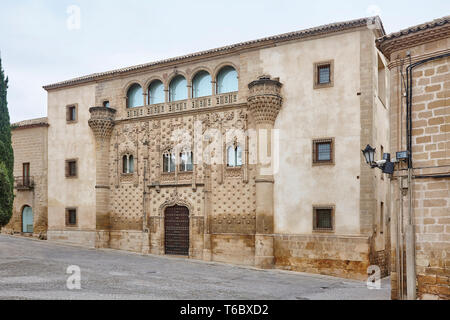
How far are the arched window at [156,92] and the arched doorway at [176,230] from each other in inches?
200

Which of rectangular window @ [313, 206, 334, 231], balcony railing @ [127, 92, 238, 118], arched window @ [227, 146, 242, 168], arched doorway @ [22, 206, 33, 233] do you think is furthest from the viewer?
arched doorway @ [22, 206, 33, 233]

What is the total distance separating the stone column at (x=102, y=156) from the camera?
22.8 m

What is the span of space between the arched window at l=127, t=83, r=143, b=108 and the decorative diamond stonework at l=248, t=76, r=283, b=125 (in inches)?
259

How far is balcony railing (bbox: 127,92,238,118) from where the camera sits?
19.9 meters

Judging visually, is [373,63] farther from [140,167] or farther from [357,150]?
[140,167]

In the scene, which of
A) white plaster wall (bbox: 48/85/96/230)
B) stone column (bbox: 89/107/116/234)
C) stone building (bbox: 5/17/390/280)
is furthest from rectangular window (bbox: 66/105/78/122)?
stone column (bbox: 89/107/116/234)

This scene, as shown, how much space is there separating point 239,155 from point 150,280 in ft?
23.0

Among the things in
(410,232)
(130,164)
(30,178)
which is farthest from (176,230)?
(410,232)

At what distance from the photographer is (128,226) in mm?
22406

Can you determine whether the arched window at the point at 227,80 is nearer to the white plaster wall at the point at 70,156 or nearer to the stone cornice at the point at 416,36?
the white plaster wall at the point at 70,156

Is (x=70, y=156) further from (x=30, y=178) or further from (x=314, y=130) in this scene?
(x=314, y=130)

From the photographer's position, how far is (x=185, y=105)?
2100 cm

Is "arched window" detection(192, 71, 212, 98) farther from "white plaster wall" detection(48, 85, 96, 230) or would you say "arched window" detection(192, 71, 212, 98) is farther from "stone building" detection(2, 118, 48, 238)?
"stone building" detection(2, 118, 48, 238)

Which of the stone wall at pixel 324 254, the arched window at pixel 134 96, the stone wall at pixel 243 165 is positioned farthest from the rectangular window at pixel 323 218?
the arched window at pixel 134 96
